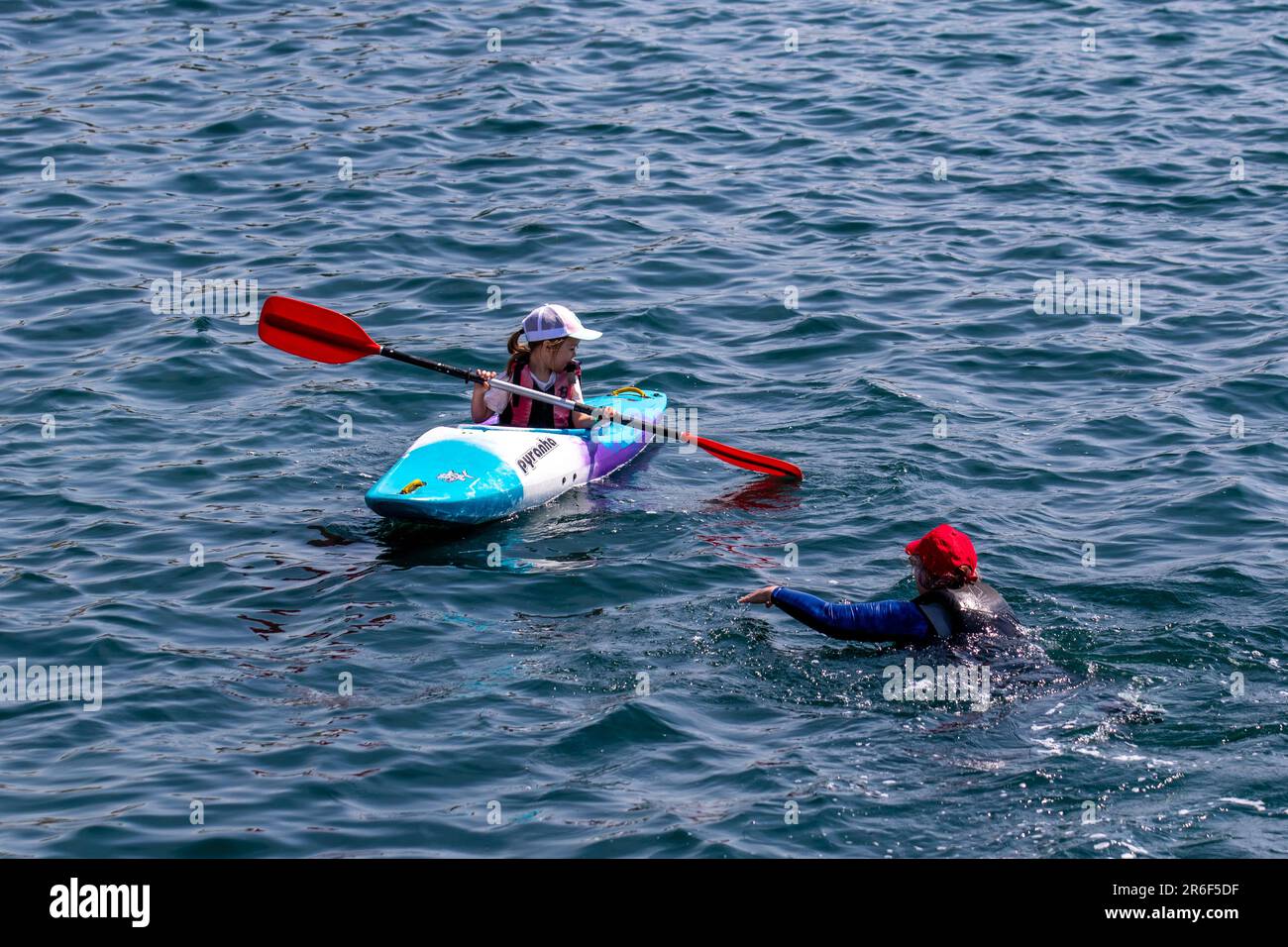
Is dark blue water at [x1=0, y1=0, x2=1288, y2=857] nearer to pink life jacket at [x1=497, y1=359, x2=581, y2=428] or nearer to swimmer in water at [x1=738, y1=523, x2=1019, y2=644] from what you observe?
swimmer in water at [x1=738, y1=523, x2=1019, y2=644]

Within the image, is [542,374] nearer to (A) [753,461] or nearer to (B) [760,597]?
Result: (A) [753,461]

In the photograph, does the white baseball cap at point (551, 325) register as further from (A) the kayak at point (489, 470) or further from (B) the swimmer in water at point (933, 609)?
(B) the swimmer in water at point (933, 609)

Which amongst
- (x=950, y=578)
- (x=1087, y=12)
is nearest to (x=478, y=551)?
(x=950, y=578)

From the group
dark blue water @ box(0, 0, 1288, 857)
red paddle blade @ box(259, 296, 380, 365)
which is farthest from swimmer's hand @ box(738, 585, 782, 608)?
red paddle blade @ box(259, 296, 380, 365)

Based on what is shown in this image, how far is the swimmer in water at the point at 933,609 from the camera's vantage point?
25.4ft

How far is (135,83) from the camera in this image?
1789 cm

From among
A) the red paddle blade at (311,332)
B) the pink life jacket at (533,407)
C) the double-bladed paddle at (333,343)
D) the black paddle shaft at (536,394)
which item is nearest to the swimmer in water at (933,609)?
the double-bladed paddle at (333,343)

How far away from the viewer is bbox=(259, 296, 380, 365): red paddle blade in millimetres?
10555

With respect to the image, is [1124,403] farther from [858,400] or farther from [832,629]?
[832,629]

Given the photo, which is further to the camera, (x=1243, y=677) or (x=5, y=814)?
(x=1243, y=677)

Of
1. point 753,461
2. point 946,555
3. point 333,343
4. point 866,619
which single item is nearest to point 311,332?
point 333,343

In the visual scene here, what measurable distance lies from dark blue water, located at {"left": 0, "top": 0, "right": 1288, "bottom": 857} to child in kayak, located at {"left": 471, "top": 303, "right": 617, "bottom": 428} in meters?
0.66

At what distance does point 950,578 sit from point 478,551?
3034 mm

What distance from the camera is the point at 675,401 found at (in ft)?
39.3
